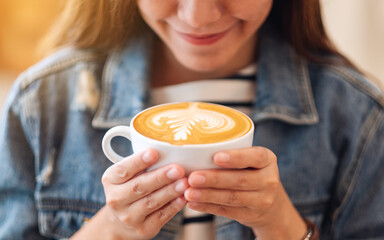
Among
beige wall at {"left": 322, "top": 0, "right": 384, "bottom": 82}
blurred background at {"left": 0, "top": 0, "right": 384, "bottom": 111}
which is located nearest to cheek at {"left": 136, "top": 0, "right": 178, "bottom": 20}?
blurred background at {"left": 0, "top": 0, "right": 384, "bottom": 111}

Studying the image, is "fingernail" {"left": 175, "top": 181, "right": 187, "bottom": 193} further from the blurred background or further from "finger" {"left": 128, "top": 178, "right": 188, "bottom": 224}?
the blurred background

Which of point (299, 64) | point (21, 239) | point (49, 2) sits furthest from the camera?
point (49, 2)

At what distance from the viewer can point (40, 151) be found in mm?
950

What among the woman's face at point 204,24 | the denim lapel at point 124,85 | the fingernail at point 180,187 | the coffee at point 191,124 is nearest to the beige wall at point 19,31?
the denim lapel at point 124,85

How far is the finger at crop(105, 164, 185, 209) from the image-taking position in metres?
0.57

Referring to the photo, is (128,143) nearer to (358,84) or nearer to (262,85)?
(262,85)

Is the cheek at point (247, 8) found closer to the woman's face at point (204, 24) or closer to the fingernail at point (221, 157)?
the woman's face at point (204, 24)

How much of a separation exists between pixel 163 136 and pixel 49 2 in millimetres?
2391

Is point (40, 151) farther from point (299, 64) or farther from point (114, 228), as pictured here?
point (299, 64)

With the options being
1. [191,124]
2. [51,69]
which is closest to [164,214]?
[191,124]

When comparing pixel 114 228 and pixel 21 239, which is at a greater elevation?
pixel 114 228

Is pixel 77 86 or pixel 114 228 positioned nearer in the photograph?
pixel 114 228

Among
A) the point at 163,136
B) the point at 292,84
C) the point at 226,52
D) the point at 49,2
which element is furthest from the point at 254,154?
the point at 49,2

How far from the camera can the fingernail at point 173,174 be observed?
1.85ft
